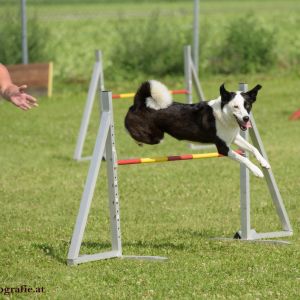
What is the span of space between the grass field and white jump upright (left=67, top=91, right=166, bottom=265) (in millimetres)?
131

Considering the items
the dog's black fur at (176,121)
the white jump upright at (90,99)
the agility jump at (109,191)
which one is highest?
the dog's black fur at (176,121)

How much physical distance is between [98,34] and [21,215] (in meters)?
19.8

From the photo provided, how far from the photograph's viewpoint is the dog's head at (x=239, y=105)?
7.63 metres

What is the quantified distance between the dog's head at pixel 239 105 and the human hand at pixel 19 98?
1.67m

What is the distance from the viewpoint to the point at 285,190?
11.6 meters

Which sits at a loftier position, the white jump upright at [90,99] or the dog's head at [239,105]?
the dog's head at [239,105]

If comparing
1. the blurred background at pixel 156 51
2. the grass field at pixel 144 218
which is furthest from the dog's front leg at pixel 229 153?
the blurred background at pixel 156 51

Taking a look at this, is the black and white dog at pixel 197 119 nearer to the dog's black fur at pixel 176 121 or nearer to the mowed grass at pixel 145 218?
the dog's black fur at pixel 176 121

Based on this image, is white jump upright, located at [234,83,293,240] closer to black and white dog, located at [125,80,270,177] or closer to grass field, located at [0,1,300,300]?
grass field, located at [0,1,300,300]

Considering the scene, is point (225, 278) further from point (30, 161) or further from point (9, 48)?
point (9, 48)

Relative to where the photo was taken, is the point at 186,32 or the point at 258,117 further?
the point at 186,32

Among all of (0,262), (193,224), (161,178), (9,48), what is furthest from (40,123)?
(0,262)

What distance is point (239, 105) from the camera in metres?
7.68

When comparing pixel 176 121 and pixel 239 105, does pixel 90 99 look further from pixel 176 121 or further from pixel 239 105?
pixel 239 105
